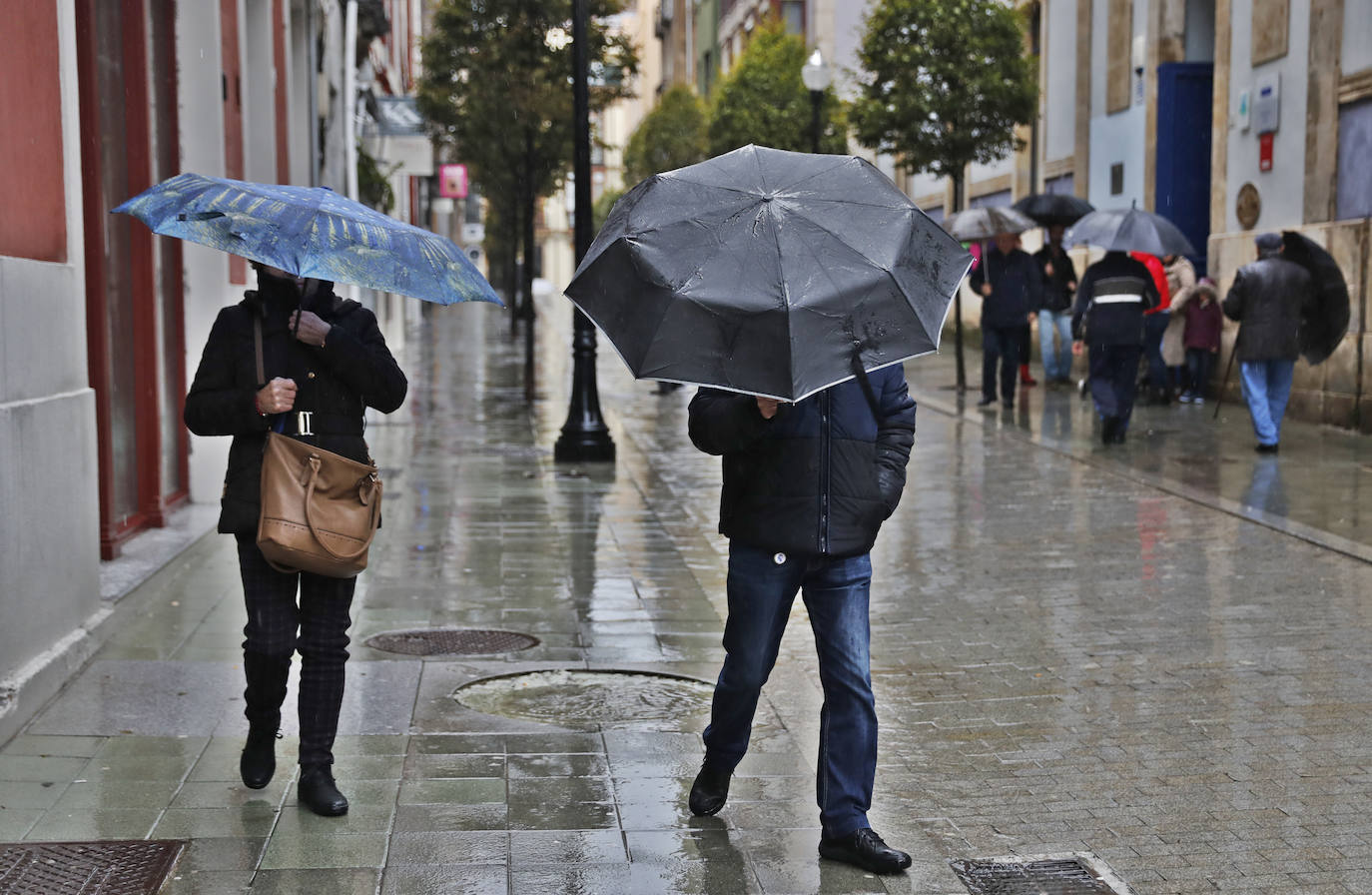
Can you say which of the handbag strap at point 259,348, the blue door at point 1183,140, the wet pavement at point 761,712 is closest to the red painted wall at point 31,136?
the wet pavement at point 761,712

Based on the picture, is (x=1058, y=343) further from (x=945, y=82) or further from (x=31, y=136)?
(x=31, y=136)

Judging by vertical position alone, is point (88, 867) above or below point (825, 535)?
below

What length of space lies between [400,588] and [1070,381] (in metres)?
15.4

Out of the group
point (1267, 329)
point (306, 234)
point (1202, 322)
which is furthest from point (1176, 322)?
point (306, 234)

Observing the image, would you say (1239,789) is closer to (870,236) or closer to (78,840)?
(870,236)

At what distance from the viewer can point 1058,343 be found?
73.7 feet

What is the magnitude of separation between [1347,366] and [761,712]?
11.8 m

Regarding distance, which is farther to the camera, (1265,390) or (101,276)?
(1265,390)

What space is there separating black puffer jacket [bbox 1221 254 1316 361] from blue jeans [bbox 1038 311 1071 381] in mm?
7328

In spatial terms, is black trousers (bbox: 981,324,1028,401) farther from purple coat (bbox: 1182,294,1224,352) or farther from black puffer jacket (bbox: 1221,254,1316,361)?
black puffer jacket (bbox: 1221,254,1316,361)

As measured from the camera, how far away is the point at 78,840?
4.95m

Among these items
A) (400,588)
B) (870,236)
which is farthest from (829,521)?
(400,588)

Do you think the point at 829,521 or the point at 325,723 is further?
the point at 325,723

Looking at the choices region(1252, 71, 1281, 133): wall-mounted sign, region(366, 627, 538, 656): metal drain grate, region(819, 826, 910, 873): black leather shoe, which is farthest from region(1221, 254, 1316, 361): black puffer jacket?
region(819, 826, 910, 873): black leather shoe
